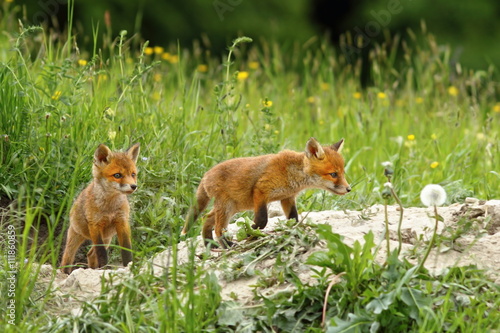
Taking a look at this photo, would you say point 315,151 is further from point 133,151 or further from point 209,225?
point 133,151

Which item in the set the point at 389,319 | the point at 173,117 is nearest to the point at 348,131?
the point at 173,117

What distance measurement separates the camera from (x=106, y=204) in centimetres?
509

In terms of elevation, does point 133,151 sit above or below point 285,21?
below

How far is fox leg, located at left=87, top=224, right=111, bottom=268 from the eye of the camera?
16.4 feet

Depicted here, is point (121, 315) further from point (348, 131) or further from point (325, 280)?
point (348, 131)

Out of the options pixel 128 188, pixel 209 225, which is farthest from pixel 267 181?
pixel 128 188

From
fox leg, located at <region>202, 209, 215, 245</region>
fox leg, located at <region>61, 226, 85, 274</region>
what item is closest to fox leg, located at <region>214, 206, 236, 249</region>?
fox leg, located at <region>202, 209, 215, 245</region>

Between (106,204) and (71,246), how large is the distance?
1.72 feet

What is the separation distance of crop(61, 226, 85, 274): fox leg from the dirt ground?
428mm

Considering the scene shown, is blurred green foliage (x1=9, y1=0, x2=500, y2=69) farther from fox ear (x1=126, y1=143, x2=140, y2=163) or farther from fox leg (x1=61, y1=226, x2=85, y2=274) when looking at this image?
fox ear (x1=126, y1=143, x2=140, y2=163)

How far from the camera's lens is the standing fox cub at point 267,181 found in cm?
502

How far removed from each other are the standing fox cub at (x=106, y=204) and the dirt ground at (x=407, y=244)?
1.23 feet

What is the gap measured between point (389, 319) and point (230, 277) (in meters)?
0.93

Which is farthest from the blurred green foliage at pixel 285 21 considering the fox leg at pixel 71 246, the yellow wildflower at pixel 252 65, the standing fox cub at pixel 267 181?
the standing fox cub at pixel 267 181
